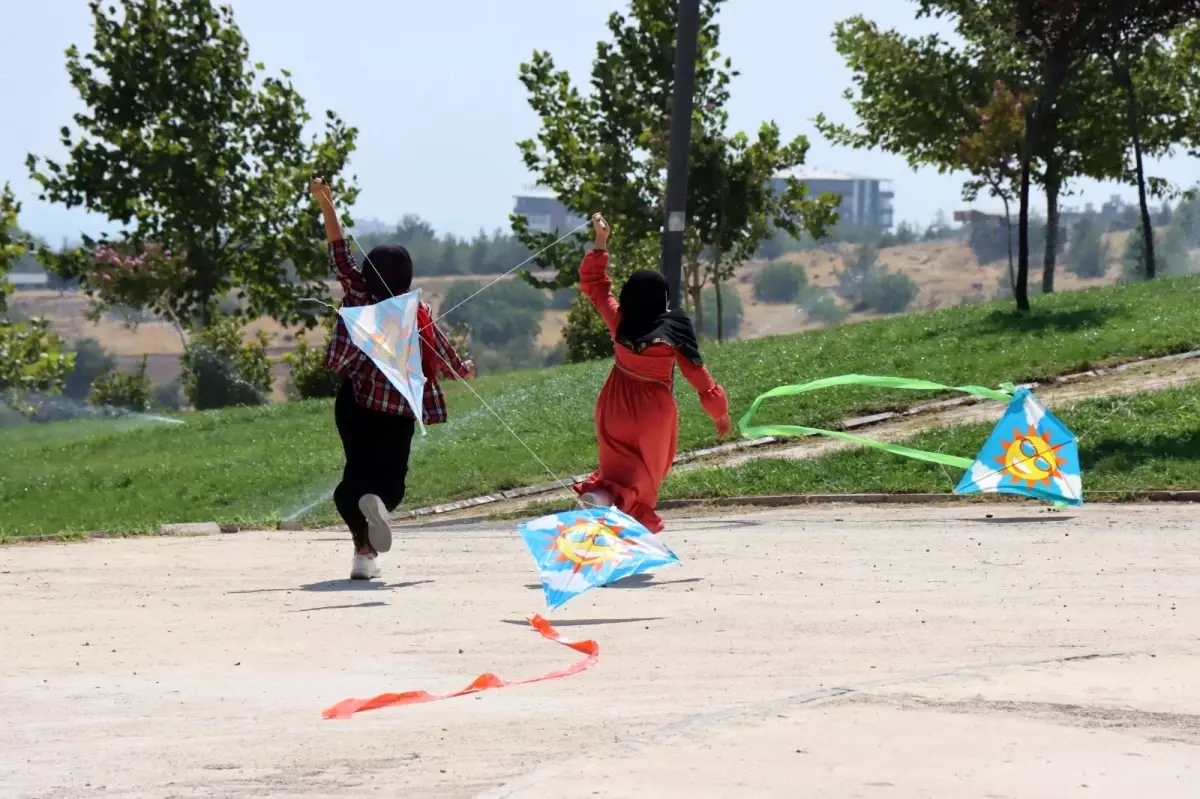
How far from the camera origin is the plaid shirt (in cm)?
988

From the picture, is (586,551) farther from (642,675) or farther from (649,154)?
(649,154)

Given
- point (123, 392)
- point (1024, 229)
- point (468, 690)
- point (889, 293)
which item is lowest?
point (123, 392)

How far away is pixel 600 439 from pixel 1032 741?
5.58 meters

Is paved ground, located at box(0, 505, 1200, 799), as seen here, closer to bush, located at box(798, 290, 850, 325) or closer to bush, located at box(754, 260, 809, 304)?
bush, located at box(798, 290, 850, 325)

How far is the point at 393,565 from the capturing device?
1105 centimetres

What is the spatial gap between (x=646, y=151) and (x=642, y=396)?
33.9 metres

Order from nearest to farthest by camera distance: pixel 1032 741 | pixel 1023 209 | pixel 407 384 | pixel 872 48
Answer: pixel 1032 741, pixel 407 384, pixel 1023 209, pixel 872 48

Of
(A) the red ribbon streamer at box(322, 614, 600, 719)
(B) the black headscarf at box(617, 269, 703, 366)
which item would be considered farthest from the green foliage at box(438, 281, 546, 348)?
(A) the red ribbon streamer at box(322, 614, 600, 719)

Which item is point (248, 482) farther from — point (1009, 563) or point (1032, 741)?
point (1032, 741)

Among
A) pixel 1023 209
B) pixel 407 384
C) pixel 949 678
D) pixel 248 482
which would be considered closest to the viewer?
pixel 949 678

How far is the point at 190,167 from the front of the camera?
4388 centimetres

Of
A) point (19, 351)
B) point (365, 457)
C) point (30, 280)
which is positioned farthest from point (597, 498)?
point (30, 280)

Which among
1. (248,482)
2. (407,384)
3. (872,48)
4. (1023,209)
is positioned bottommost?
(248,482)

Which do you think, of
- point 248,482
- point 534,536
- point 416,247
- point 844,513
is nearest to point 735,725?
point 534,536
